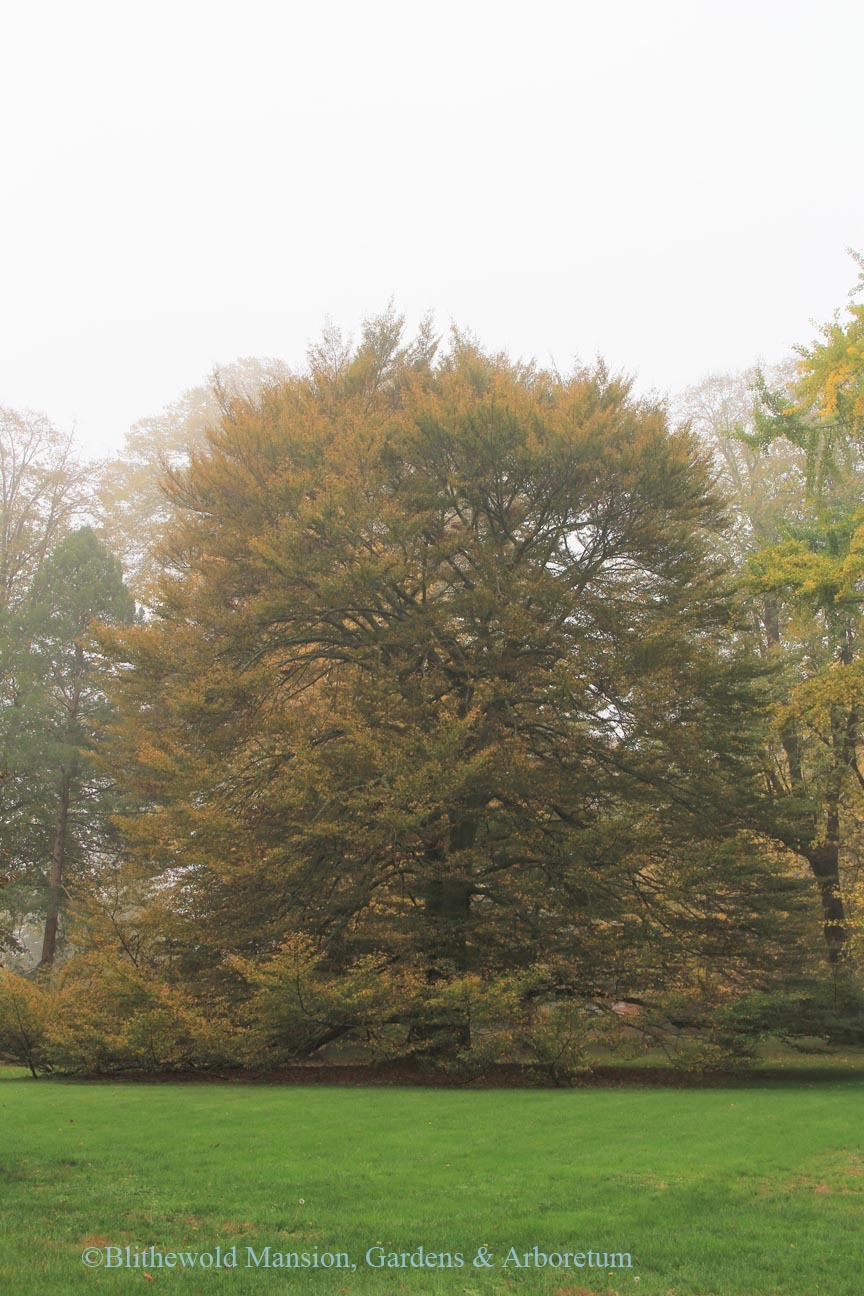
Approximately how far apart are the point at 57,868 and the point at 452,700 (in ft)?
40.6

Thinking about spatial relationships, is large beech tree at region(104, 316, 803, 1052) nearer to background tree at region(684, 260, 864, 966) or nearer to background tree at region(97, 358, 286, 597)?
background tree at region(684, 260, 864, 966)

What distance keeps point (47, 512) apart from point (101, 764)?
665 inches

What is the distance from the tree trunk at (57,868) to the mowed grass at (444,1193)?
12.9 metres

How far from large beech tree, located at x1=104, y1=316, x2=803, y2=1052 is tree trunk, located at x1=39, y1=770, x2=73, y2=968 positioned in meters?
5.69

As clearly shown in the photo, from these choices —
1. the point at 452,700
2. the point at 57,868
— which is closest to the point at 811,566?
the point at 452,700

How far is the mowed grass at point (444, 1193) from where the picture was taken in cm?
545

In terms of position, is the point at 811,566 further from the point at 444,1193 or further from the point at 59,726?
the point at 59,726

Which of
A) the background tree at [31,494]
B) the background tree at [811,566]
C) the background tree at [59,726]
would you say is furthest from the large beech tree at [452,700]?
the background tree at [31,494]

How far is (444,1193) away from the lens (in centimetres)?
726

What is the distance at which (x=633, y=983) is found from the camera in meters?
16.9

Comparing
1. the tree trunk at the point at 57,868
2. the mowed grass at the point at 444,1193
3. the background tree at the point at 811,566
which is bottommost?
the mowed grass at the point at 444,1193

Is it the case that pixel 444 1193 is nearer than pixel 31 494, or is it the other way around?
pixel 444 1193

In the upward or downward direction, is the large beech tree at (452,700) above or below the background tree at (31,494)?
below

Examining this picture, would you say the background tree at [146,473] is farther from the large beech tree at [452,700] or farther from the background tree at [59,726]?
the large beech tree at [452,700]
